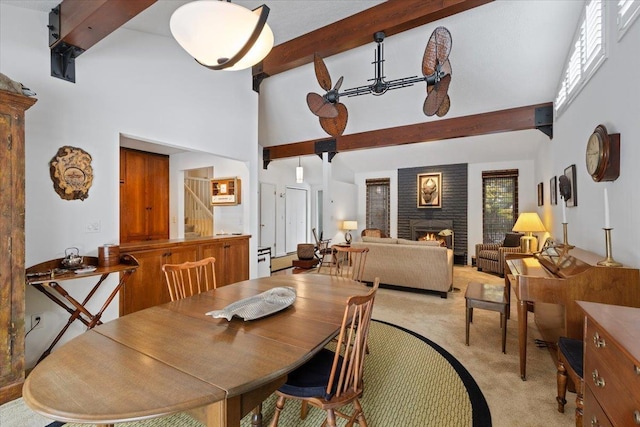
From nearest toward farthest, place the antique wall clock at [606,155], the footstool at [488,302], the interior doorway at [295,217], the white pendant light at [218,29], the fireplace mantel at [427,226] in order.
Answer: the white pendant light at [218,29] < the antique wall clock at [606,155] < the footstool at [488,302] < the fireplace mantel at [427,226] < the interior doorway at [295,217]

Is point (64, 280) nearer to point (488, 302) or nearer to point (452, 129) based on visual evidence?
point (488, 302)

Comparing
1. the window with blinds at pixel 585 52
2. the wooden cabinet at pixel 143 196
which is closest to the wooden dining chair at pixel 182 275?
the wooden cabinet at pixel 143 196

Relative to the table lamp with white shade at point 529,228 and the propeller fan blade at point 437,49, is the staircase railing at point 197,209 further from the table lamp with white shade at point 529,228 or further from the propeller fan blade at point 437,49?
the table lamp with white shade at point 529,228

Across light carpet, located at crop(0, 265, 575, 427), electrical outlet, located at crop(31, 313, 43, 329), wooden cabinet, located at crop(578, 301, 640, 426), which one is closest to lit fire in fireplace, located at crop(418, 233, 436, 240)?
light carpet, located at crop(0, 265, 575, 427)

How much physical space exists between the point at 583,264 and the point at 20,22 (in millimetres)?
4679

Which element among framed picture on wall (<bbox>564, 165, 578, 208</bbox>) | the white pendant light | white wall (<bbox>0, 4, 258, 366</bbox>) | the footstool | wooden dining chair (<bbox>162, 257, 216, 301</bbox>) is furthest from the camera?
framed picture on wall (<bbox>564, 165, 578, 208</bbox>)

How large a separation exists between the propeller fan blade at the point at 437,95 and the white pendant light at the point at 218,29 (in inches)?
56.1

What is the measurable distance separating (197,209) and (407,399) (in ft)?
16.6

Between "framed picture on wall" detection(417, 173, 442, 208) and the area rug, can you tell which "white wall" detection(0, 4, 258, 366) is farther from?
"framed picture on wall" detection(417, 173, 442, 208)

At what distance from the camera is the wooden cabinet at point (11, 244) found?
1.86m

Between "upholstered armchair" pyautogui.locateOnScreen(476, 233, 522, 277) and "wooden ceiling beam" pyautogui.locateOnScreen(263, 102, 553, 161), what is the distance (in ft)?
7.60

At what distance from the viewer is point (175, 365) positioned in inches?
41.4

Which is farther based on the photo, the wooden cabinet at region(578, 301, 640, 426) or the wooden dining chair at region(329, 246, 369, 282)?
the wooden dining chair at region(329, 246, 369, 282)

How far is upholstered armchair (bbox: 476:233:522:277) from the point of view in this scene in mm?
5547
